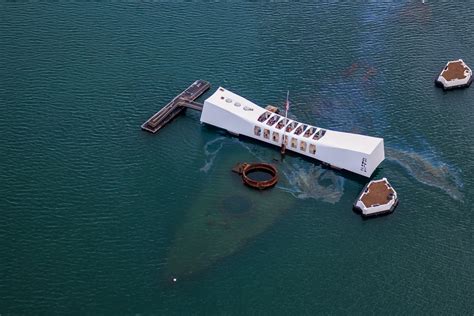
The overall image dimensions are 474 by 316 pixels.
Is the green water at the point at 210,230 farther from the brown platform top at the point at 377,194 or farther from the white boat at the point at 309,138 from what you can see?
the brown platform top at the point at 377,194

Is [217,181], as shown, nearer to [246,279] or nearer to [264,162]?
[264,162]

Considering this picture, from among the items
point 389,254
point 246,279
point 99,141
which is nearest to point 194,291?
point 246,279

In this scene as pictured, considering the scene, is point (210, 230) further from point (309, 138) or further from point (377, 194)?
point (377, 194)

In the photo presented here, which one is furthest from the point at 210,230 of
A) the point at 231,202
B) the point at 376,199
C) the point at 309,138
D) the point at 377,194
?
the point at 377,194

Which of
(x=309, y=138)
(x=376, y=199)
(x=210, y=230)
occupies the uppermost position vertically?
(x=309, y=138)

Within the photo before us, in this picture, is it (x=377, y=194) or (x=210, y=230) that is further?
(x=377, y=194)

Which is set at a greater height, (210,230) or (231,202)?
(231,202)

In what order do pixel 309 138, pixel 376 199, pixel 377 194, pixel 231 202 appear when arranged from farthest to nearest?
pixel 309 138
pixel 377 194
pixel 231 202
pixel 376 199

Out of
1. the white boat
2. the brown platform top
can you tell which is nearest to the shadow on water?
the white boat

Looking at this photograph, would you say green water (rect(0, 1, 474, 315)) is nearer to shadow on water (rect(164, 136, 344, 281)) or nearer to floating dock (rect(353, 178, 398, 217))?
shadow on water (rect(164, 136, 344, 281))
